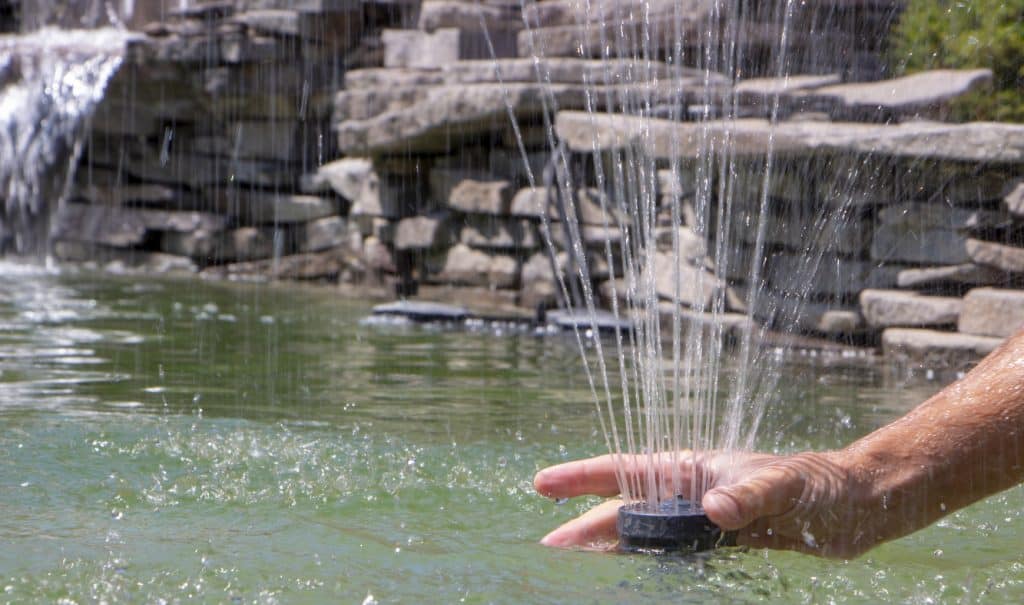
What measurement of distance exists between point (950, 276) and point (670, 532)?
394 cm

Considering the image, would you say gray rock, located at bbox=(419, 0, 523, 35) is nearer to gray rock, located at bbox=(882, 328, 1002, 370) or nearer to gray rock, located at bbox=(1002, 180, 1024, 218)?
gray rock, located at bbox=(882, 328, 1002, 370)

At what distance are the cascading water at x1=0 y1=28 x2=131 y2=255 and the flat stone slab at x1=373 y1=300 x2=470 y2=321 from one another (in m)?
4.63

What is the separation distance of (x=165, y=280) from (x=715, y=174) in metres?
4.36

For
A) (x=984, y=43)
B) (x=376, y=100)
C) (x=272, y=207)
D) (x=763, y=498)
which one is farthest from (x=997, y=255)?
(x=272, y=207)

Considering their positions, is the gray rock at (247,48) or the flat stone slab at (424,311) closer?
the flat stone slab at (424,311)

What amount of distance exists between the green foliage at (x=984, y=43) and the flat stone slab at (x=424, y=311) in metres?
2.65

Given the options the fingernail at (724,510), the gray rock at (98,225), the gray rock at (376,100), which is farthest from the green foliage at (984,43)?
the gray rock at (98,225)

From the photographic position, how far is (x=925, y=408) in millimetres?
2338

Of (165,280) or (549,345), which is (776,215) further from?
(165,280)

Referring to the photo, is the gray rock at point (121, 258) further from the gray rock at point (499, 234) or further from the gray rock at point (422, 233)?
the gray rock at point (499, 234)

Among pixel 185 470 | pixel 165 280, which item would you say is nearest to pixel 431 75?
pixel 165 280

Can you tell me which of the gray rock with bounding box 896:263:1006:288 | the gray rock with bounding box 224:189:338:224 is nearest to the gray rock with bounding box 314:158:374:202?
the gray rock with bounding box 224:189:338:224

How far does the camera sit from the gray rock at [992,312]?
5449 millimetres

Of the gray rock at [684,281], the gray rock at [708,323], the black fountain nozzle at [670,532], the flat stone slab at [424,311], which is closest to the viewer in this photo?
the black fountain nozzle at [670,532]
